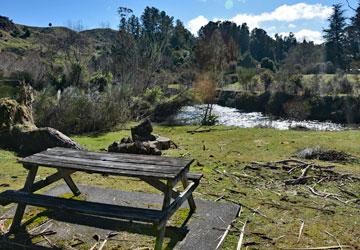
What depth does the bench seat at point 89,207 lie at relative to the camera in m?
4.25

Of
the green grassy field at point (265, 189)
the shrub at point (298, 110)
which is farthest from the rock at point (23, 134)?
the shrub at point (298, 110)

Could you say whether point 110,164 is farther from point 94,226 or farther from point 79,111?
point 79,111

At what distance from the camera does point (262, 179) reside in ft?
26.5

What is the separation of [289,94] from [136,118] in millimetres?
20735

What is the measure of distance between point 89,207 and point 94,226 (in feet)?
3.24

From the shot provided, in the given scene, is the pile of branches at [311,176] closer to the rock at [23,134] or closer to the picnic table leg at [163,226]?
the picnic table leg at [163,226]

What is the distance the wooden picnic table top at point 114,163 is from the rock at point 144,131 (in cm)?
643

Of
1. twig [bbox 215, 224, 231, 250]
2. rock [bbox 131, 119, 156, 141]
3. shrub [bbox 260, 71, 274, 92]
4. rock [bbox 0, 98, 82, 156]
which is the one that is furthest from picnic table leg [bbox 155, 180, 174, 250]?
shrub [bbox 260, 71, 274, 92]

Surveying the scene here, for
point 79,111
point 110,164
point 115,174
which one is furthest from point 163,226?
point 79,111

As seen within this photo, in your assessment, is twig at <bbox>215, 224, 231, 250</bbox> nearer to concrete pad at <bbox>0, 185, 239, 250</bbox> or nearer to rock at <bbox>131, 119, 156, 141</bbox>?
concrete pad at <bbox>0, 185, 239, 250</bbox>

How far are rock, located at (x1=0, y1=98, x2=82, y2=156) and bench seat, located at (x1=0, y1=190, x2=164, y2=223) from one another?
5258mm

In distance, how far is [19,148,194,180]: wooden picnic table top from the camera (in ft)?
14.9

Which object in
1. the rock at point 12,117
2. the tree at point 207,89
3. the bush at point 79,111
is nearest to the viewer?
the rock at point 12,117

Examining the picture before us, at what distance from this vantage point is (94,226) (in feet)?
17.6
